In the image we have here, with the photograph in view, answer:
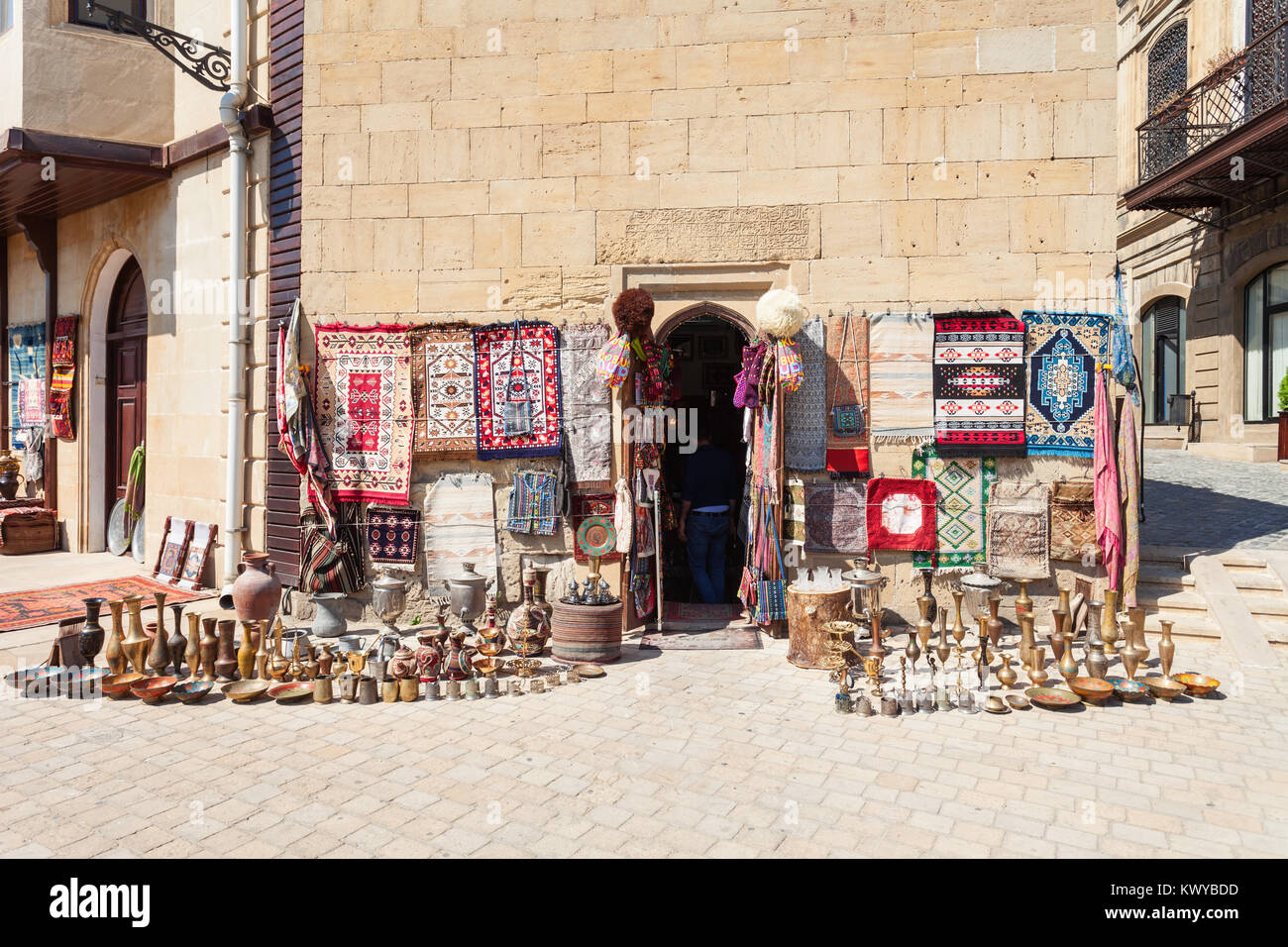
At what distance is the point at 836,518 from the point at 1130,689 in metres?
2.52

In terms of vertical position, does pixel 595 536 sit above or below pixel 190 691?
above

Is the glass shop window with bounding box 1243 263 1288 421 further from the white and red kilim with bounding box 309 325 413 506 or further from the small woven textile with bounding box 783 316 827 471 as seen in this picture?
the white and red kilim with bounding box 309 325 413 506

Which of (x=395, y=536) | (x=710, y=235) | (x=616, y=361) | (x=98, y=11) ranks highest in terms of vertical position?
(x=98, y=11)

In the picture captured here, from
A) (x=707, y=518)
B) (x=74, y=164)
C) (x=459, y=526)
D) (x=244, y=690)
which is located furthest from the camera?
(x=74, y=164)

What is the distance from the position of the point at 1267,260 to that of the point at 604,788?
16.9 meters

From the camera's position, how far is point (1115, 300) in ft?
21.7

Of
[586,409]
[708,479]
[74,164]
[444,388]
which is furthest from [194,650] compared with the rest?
[74,164]

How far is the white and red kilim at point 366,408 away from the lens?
714 cm

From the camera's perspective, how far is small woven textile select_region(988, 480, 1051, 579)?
6.78 m

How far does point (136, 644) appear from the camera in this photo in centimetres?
554

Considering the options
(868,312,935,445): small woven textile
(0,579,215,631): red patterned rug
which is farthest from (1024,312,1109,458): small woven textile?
(0,579,215,631): red patterned rug

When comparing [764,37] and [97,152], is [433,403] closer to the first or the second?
[764,37]

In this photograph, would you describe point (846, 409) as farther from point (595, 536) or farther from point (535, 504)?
point (535, 504)

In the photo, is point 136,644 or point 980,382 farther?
point 980,382
